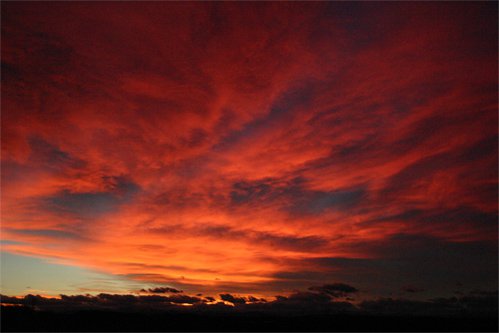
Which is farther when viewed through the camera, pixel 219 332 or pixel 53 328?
pixel 219 332

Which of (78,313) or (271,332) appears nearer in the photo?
(271,332)

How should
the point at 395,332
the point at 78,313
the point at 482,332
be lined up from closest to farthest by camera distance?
the point at 482,332
the point at 395,332
the point at 78,313

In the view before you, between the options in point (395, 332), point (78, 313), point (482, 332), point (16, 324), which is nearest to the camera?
point (16, 324)

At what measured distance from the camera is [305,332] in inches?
7229

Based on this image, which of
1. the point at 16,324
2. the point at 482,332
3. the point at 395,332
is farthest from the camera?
the point at 395,332

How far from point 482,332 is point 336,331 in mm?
68812

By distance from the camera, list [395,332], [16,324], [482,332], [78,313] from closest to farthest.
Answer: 1. [16,324]
2. [482,332]
3. [395,332]
4. [78,313]

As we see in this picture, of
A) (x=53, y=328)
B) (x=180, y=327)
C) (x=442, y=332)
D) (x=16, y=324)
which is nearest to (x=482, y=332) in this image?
(x=442, y=332)

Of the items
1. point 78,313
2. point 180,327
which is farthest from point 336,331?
point 78,313

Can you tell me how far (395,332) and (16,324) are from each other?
17394cm

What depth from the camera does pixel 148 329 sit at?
17050 cm

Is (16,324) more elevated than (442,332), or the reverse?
(16,324)

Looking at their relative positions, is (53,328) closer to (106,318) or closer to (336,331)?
(106,318)

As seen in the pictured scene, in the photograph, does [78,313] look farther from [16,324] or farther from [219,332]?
[219,332]
